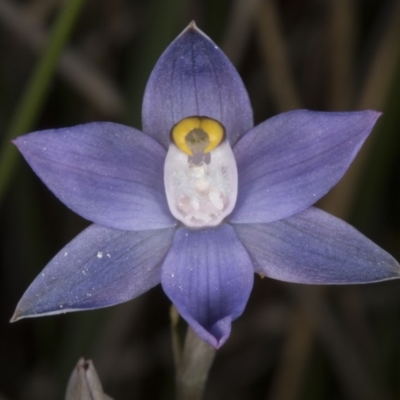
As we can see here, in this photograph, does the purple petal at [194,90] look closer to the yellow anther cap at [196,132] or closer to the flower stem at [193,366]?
the yellow anther cap at [196,132]

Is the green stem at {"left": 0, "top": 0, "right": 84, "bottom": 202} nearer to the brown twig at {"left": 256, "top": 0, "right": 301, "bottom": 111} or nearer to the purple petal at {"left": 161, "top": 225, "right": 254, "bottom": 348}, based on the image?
the purple petal at {"left": 161, "top": 225, "right": 254, "bottom": 348}

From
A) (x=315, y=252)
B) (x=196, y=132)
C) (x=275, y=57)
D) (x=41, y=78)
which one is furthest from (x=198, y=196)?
(x=275, y=57)

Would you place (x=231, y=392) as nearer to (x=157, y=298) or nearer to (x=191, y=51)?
(x=157, y=298)

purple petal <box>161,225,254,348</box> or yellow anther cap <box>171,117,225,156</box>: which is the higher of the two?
yellow anther cap <box>171,117,225,156</box>

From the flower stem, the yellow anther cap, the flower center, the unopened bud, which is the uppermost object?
the yellow anther cap

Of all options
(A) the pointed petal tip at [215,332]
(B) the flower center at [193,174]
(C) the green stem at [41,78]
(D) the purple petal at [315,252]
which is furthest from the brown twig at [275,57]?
(A) the pointed petal tip at [215,332]

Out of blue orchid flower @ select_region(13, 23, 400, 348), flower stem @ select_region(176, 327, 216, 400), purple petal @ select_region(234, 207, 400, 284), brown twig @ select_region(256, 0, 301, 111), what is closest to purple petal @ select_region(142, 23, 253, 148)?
blue orchid flower @ select_region(13, 23, 400, 348)
